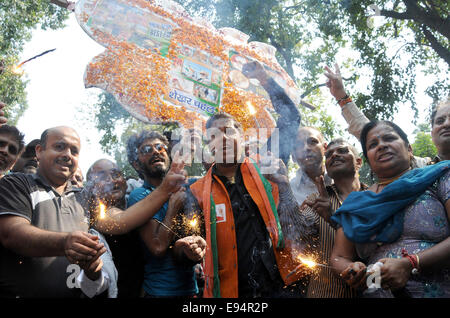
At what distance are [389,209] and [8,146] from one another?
3.16 m

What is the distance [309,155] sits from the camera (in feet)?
10.4

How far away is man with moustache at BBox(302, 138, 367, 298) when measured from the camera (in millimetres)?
2387

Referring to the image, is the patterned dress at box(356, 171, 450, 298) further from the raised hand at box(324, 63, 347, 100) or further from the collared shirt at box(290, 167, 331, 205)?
the raised hand at box(324, 63, 347, 100)

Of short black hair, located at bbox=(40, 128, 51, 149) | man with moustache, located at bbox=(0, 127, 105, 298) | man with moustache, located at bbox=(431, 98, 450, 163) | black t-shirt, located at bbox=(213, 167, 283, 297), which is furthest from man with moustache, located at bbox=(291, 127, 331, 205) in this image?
short black hair, located at bbox=(40, 128, 51, 149)

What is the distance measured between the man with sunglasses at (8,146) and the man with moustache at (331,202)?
8.69ft

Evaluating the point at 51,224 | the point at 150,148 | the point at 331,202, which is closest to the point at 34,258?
the point at 51,224

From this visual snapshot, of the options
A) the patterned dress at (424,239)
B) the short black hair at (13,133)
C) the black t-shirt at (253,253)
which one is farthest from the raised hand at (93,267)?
the short black hair at (13,133)

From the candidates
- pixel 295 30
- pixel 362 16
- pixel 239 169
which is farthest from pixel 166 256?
pixel 362 16

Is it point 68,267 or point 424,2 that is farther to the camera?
point 424,2

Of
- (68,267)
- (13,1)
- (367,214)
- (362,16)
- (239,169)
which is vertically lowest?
(68,267)
